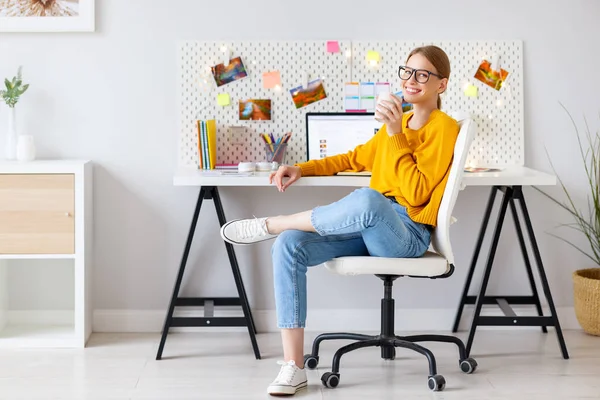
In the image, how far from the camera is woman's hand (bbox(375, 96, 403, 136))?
2.69 metres

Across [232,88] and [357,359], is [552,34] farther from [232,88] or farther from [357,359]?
[357,359]

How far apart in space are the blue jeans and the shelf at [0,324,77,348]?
1.03m

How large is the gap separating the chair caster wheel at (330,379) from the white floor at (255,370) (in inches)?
1.0

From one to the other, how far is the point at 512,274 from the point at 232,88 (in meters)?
1.45

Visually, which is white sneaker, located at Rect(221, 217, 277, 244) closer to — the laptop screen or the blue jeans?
the blue jeans

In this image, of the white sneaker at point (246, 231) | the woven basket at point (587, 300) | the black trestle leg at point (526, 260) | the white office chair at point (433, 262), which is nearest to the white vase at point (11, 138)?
the white sneaker at point (246, 231)

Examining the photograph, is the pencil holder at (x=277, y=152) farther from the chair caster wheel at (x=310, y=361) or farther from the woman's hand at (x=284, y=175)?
the chair caster wheel at (x=310, y=361)

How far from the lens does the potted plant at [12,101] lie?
3.33 metres

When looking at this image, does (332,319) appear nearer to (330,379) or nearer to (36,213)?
(330,379)

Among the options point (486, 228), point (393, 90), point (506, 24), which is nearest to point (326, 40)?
point (393, 90)

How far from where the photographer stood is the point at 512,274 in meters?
3.59

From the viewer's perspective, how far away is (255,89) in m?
3.48

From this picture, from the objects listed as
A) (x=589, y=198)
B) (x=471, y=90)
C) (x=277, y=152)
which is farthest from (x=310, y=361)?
(x=589, y=198)

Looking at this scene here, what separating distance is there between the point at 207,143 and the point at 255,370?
939 millimetres
